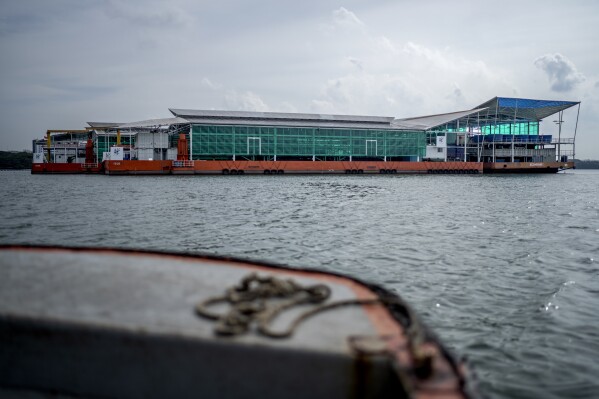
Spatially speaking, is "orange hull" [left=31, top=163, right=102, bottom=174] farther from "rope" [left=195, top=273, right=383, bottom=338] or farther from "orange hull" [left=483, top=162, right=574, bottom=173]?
"rope" [left=195, top=273, right=383, bottom=338]

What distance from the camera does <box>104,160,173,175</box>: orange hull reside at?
6325cm

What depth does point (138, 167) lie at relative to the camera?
212ft

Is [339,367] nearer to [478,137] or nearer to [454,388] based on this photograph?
[454,388]

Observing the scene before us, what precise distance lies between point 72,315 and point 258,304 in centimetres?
117

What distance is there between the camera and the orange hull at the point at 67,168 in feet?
233

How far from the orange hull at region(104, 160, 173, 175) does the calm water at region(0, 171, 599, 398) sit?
3899 centimetres

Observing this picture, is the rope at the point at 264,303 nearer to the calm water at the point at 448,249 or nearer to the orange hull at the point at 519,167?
the calm water at the point at 448,249

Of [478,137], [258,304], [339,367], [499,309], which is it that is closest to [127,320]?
[258,304]

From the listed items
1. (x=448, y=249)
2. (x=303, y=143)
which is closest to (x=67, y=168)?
(x=303, y=143)

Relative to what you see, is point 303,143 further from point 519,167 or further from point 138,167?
point 519,167

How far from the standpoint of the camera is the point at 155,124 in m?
68.2

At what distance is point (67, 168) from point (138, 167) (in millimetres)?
14695

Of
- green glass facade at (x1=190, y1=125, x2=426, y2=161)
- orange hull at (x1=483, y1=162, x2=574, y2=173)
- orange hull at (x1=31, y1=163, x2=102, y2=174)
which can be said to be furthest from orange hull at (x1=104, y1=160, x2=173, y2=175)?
orange hull at (x1=483, y1=162, x2=574, y2=173)

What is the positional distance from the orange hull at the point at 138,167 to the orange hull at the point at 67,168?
19.8 feet
